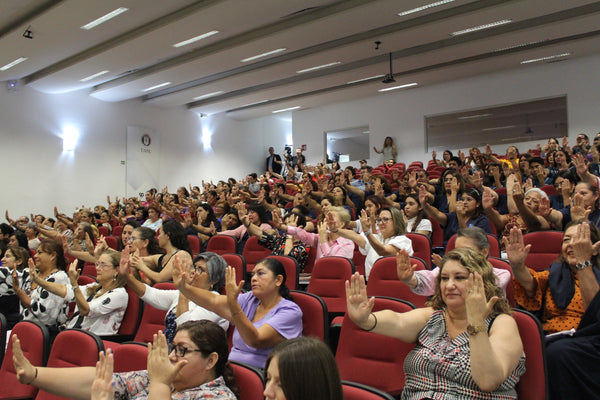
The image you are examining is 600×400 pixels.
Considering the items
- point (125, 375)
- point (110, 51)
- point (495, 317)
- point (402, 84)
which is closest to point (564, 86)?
point (402, 84)

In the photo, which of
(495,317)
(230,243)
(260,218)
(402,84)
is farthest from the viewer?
(402,84)

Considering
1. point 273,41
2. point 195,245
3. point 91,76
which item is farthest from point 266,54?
point 195,245

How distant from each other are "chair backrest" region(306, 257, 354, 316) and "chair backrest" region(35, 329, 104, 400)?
1.46 metres

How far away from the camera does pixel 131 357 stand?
6.16ft

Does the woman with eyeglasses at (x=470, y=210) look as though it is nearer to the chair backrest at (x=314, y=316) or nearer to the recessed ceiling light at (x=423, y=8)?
the chair backrest at (x=314, y=316)

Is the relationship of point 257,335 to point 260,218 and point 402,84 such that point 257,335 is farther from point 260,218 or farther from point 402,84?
point 402,84

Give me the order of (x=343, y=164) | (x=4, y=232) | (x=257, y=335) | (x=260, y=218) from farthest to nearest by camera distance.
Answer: (x=343, y=164) < (x=4, y=232) < (x=260, y=218) < (x=257, y=335)

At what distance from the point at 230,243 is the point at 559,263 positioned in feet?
9.92

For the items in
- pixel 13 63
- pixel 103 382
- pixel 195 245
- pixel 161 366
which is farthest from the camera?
pixel 13 63

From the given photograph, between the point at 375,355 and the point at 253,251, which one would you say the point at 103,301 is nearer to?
the point at 375,355

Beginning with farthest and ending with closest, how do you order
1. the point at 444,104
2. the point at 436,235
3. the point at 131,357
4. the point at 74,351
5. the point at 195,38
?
the point at 444,104, the point at 195,38, the point at 436,235, the point at 74,351, the point at 131,357

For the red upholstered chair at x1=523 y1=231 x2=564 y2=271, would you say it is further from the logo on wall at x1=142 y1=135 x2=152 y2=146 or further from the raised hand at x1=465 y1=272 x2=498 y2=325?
the logo on wall at x1=142 y1=135 x2=152 y2=146

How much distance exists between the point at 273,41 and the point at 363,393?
757cm

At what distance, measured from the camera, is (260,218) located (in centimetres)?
498
